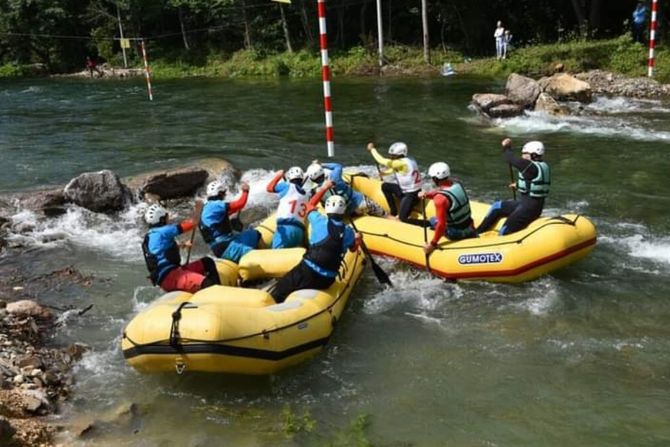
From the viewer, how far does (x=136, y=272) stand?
7.82 m

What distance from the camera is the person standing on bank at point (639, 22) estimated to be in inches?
827

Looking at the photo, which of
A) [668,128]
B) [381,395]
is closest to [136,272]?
[381,395]

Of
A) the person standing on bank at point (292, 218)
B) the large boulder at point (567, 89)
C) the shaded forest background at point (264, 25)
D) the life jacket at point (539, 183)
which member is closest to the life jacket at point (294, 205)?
the person standing on bank at point (292, 218)

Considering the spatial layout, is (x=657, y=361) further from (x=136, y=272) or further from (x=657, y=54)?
(x=657, y=54)

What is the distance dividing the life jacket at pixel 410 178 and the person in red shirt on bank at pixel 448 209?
107 centimetres

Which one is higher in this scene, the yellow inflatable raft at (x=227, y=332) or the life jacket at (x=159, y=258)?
the life jacket at (x=159, y=258)

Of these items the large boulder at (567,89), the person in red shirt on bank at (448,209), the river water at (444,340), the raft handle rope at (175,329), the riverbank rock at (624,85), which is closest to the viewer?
the river water at (444,340)

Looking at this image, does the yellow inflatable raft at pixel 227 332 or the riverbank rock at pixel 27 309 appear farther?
the riverbank rock at pixel 27 309

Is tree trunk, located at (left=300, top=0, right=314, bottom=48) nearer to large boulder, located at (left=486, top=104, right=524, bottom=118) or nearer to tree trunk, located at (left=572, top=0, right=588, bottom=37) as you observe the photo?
tree trunk, located at (left=572, top=0, right=588, bottom=37)

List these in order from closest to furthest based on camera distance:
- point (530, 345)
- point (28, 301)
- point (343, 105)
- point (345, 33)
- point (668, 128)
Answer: point (530, 345), point (28, 301), point (668, 128), point (343, 105), point (345, 33)

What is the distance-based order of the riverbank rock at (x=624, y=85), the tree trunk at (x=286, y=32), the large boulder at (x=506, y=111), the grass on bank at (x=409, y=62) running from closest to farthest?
1. the large boulder at (x=506, y=111)
2. the riverbank rock at (x=624, y=85)
3. the grass on bank at (x=409, y=62)
4. the tree trunk at (x=286, y=32)

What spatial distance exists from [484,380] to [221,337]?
7.14 ft

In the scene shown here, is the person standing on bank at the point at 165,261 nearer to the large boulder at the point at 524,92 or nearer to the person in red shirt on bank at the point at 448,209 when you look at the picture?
the person in red shirt on bank at the point at 448,209

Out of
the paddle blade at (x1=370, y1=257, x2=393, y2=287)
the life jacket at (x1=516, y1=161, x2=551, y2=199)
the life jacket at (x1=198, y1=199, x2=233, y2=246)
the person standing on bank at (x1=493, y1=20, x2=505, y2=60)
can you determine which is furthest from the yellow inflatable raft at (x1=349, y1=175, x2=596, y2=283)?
the person standing on bank at (x1=493, y1=20, x2=505, y2=60)
